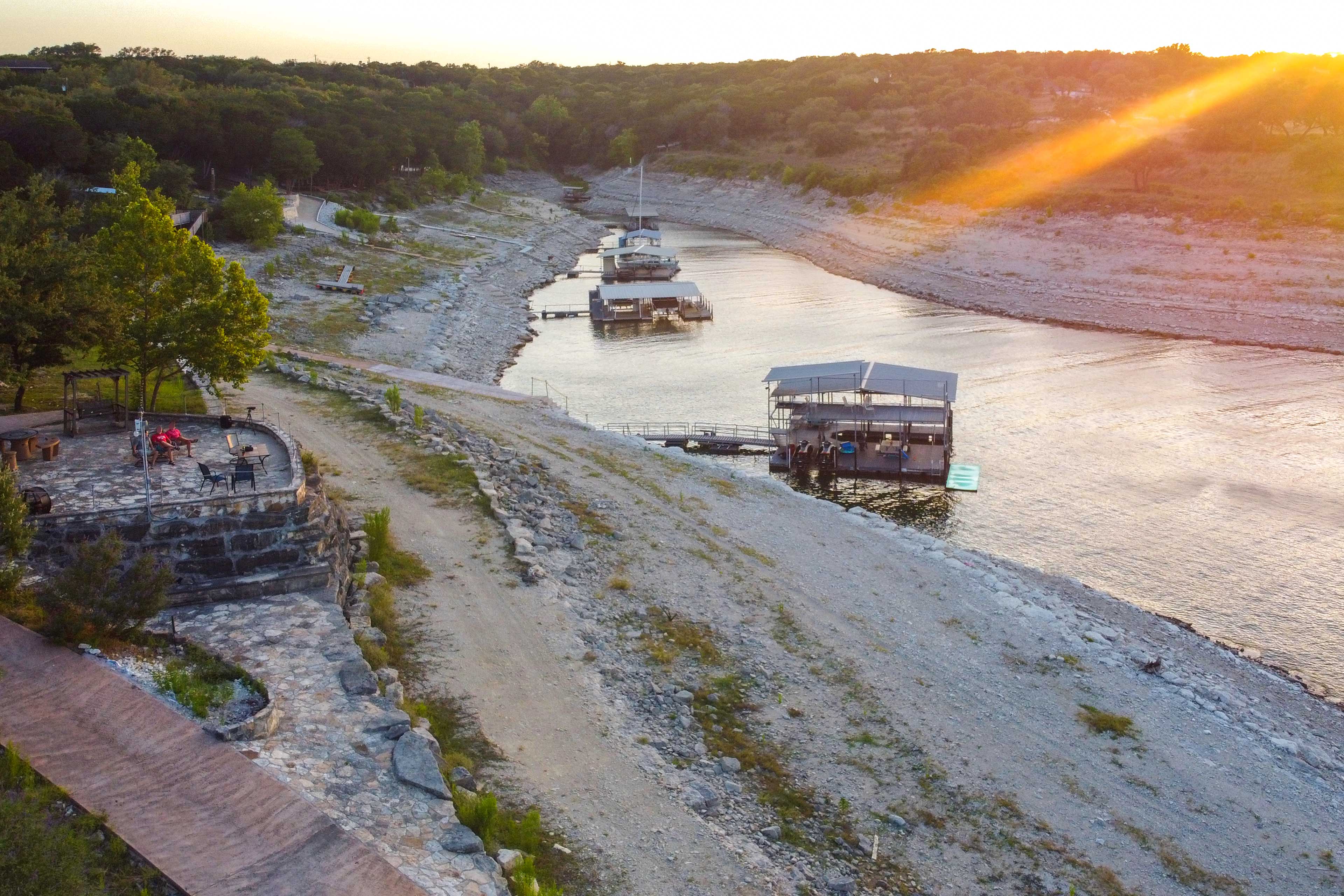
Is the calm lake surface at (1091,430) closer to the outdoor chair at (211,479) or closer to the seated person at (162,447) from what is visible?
the outdoor chair at (211,479)

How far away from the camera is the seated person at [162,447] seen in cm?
1850

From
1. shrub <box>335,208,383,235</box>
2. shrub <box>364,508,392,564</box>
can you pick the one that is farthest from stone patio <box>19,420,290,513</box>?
shrub <box>335,208,383,235</box>

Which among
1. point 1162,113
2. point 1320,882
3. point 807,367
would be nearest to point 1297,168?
point 1162,113

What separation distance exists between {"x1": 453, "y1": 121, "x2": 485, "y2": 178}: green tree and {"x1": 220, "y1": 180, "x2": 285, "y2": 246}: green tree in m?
43.9

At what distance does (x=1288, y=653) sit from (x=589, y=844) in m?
15.7

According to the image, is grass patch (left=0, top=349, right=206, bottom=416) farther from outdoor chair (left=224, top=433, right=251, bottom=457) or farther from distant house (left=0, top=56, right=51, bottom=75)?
distant house (left=0, top=56, right=51, bottom=75)

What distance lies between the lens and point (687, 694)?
55.1 ft

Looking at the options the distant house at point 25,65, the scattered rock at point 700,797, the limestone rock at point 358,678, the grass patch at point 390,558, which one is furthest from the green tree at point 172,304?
the distant house at point 25,65

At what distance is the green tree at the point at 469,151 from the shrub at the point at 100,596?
8805cm

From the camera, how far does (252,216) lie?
55062 mm

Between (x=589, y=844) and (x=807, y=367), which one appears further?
(x=807, y=367)

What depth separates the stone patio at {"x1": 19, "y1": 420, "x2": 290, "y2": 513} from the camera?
16906mm

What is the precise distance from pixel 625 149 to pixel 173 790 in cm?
12028

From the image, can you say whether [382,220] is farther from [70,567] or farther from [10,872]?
[10,872]
